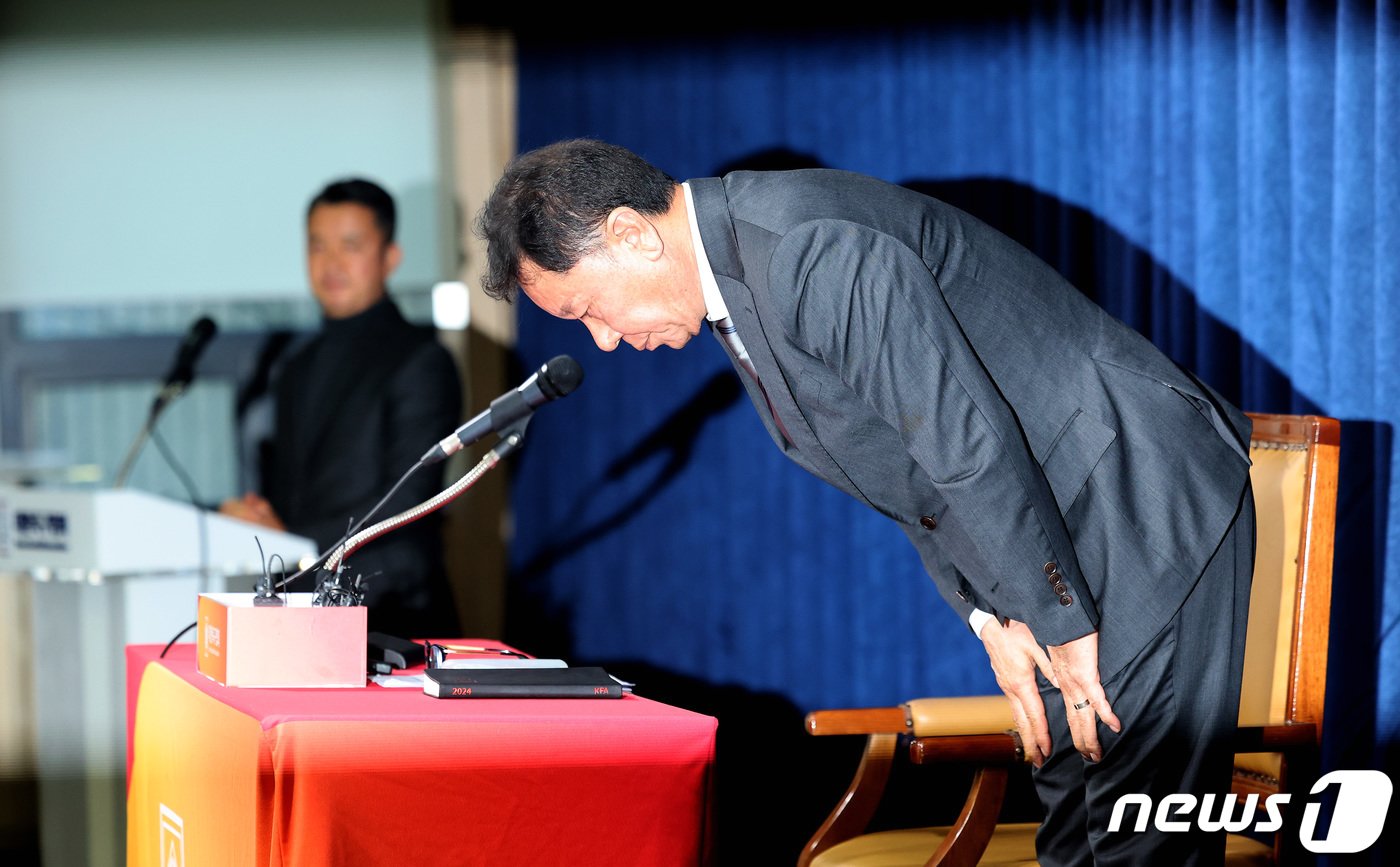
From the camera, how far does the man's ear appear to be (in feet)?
4.92

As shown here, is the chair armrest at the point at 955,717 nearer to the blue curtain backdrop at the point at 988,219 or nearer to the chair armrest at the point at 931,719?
the chair armrest at the point at 931,719

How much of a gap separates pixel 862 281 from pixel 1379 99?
1.28 metres

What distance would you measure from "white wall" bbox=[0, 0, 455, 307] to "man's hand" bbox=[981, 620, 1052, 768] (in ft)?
9.78

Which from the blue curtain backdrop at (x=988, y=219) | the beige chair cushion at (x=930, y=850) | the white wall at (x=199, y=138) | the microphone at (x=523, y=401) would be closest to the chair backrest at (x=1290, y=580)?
the beige chair cushion at (x=930, y=850)

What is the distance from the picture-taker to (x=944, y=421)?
4.55 ft

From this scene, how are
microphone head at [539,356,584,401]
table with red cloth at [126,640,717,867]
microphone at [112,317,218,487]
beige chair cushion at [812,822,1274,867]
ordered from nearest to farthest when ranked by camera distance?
1. table with red cloth at [126,640,717,867]
2. microphone head at [539,356,584,401]
3. beige chair cushion at [812,822,1274,867]
4. microphone at [112,317,218,487]

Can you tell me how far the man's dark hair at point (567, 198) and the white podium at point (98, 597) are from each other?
1.27 meters

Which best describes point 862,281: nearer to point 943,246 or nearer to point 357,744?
point 943,246

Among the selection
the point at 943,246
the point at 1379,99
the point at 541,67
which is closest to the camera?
the point at 943,246

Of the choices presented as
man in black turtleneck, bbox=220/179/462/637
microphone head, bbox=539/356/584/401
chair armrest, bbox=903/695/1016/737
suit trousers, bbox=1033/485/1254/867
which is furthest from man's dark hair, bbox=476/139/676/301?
man in black turtleneck, bbox=220/179/462/637

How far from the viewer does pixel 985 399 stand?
4.57 feet

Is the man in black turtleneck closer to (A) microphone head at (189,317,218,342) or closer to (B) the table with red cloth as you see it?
(A) microphone head at (189,317,218,342)

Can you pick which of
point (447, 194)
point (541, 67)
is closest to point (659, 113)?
point (541, 67)

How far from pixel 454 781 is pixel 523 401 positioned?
0.47 meters
